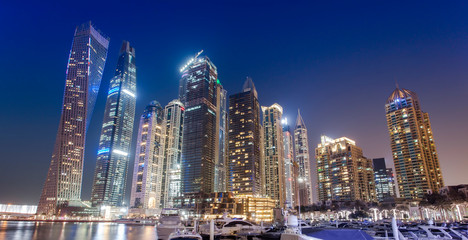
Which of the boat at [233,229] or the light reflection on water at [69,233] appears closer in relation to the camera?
the boat at [233,229]

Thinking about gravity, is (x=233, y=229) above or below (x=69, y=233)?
above

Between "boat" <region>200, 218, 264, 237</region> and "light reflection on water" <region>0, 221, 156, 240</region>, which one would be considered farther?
"light reflection on water" <region>0, 221, 156, 240</region>

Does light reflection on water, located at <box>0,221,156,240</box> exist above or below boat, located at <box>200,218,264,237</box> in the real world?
below

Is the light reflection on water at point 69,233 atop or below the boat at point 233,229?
below

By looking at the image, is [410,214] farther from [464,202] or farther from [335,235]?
[335,235]

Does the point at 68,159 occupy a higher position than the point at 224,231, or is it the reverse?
the point at 68,159

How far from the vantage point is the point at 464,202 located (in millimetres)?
99062

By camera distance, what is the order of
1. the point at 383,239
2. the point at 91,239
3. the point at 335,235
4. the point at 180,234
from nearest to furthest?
the point at 335,235, the point at 383,239, the point at 180,234, the point at 91,239

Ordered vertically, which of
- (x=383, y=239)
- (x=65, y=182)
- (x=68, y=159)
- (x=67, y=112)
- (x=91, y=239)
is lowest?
(x=91, y=239)

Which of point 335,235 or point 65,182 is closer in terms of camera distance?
point 335,235

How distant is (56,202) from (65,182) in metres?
14.3

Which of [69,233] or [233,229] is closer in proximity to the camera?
[233,229]

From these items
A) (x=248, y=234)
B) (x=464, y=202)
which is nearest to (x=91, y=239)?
(x=248, y=234)

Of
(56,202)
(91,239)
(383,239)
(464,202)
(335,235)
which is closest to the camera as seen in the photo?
(335,235)
